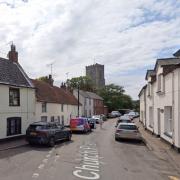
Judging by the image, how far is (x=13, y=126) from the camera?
84.5 ft

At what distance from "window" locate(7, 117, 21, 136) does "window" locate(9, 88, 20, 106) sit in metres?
1.22

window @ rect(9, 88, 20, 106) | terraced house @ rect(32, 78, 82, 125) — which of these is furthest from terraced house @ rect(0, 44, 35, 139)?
terraced house @ rect(32, 78, 82, 125)

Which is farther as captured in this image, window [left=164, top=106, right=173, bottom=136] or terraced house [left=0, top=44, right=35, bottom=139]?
terraced house [left=0, top=44, right=35, bottom=139]

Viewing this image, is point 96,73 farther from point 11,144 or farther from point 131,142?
point 11,144

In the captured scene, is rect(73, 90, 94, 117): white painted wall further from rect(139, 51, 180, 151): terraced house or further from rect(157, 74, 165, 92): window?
rect(157, 74, 165, 92): window

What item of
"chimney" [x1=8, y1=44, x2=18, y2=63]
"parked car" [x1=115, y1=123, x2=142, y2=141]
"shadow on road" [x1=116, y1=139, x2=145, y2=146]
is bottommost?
"shadow on road" [x1=116, y1=139, x2=145, y2=146]

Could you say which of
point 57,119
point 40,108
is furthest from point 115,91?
point 40,108

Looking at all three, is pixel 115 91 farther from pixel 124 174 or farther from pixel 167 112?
pixel 124 174

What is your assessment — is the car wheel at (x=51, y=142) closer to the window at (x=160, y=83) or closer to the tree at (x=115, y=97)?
the window at (x=160, y=83)

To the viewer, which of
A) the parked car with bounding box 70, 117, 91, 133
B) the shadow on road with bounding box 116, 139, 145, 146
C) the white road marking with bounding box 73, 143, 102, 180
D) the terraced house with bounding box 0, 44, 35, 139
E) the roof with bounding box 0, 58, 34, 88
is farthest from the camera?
the parked car with bounding box 70, 117, 91, 133

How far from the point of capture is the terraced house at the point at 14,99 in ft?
80.0

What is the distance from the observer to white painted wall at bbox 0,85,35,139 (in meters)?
24.1

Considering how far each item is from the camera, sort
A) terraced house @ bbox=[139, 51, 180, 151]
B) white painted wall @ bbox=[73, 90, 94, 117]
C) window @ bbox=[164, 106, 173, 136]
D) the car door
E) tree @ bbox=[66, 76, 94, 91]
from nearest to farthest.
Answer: terraced house @ bbox=[139, 51, 180, 151] < window @ bbox=[164, 106, 173, 136] < the car door < white painted wall @ bbox=[73, 90, 94, 117] < tree @ bbox=[66, 76, 94, 91]

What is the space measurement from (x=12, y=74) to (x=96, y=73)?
12224cm
